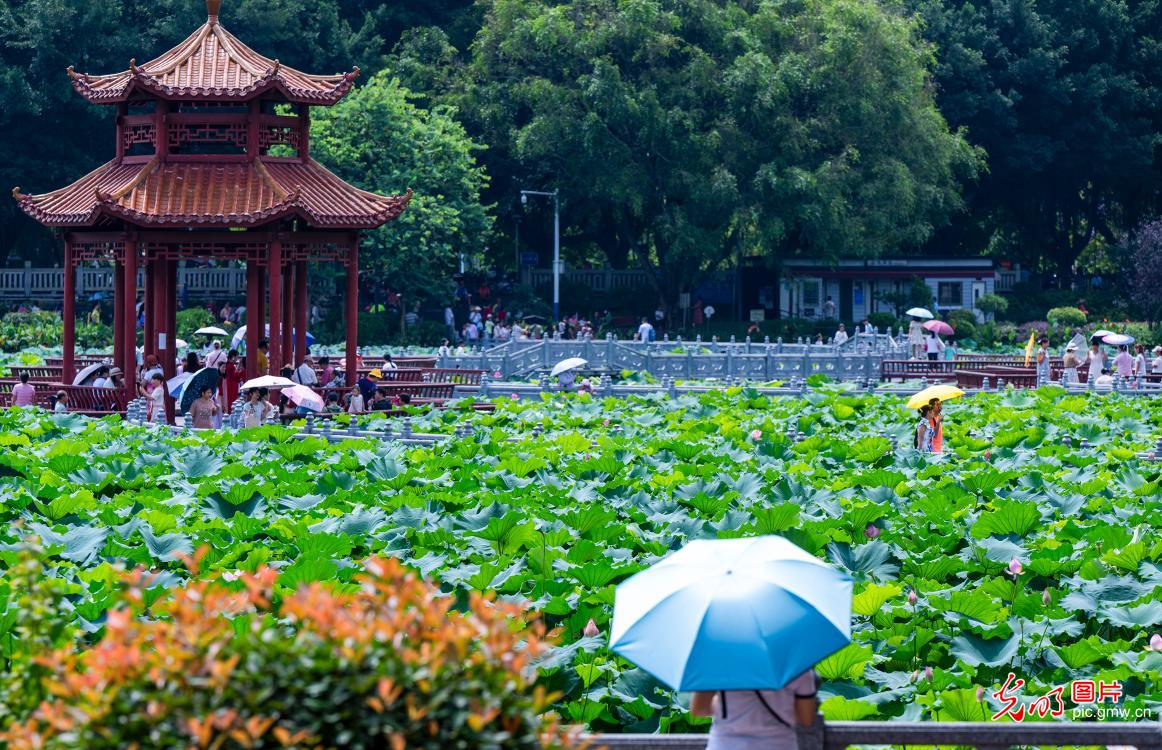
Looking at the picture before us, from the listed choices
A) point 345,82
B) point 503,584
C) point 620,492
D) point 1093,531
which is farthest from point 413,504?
point 345,82

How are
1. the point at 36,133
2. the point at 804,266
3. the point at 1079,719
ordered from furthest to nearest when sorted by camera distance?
1. the point at 804,266
2. the point at 36,133
3. the point at 1079,719

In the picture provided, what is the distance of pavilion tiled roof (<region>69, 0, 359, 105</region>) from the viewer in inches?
1028

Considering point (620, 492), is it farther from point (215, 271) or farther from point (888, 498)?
point (215, 271)

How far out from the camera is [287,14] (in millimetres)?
53562

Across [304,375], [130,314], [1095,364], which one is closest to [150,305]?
[130,314]

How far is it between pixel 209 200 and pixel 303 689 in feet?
73.3

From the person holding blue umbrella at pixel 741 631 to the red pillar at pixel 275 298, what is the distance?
1949 cm

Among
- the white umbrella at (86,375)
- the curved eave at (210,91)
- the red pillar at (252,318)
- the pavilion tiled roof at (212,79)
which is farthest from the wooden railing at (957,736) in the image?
the white umbrella at (86,375)

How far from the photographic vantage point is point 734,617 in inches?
242

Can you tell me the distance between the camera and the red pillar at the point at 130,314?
2583 cm

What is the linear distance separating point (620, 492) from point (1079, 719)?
21.5 feet

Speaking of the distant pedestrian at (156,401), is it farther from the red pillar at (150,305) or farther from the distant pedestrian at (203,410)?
the red pillar at (150,305)

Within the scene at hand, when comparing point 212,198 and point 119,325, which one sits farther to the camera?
point 119,325

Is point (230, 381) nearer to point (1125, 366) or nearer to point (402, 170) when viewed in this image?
point (1125, 366)
